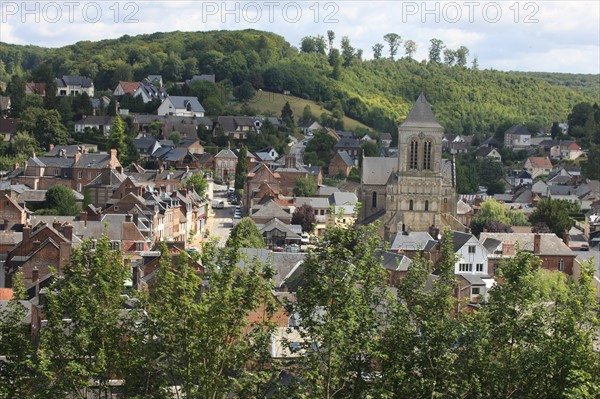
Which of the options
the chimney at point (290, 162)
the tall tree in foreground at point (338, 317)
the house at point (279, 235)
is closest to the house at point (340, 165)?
the chimney at point (290, 162)

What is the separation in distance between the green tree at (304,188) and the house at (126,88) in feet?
145

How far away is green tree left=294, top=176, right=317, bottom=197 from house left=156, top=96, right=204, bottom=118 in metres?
34.6

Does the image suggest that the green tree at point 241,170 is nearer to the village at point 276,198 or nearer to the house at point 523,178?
the village at point 276,198

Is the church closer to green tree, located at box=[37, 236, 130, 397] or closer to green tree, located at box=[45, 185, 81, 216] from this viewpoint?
green tree, located at box=[45, 185, 81, 216]

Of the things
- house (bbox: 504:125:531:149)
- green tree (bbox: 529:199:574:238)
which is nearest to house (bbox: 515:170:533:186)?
house (bbox: 504:125:531:149)

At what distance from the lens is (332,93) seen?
159 metres

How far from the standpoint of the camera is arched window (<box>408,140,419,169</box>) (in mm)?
74438

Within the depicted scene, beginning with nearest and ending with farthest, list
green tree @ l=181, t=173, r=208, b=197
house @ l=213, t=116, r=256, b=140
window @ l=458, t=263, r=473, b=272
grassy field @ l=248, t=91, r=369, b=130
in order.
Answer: window @ l=458, t=263, r=473, b=272, green tree @ l=181, t=173, r=208, b=197, house @ l=213, t=116, r=256, b=140, grassy field @ l=248, t=91, r=369, b=130

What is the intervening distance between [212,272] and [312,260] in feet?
7.56

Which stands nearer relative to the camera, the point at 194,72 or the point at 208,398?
the point at 208,398

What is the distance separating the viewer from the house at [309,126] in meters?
140

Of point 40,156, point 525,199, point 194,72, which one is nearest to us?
point 40,156

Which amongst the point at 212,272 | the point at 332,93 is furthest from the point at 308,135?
the point at 212,272

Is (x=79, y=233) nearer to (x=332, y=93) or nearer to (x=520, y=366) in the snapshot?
(x=520, y=366)
